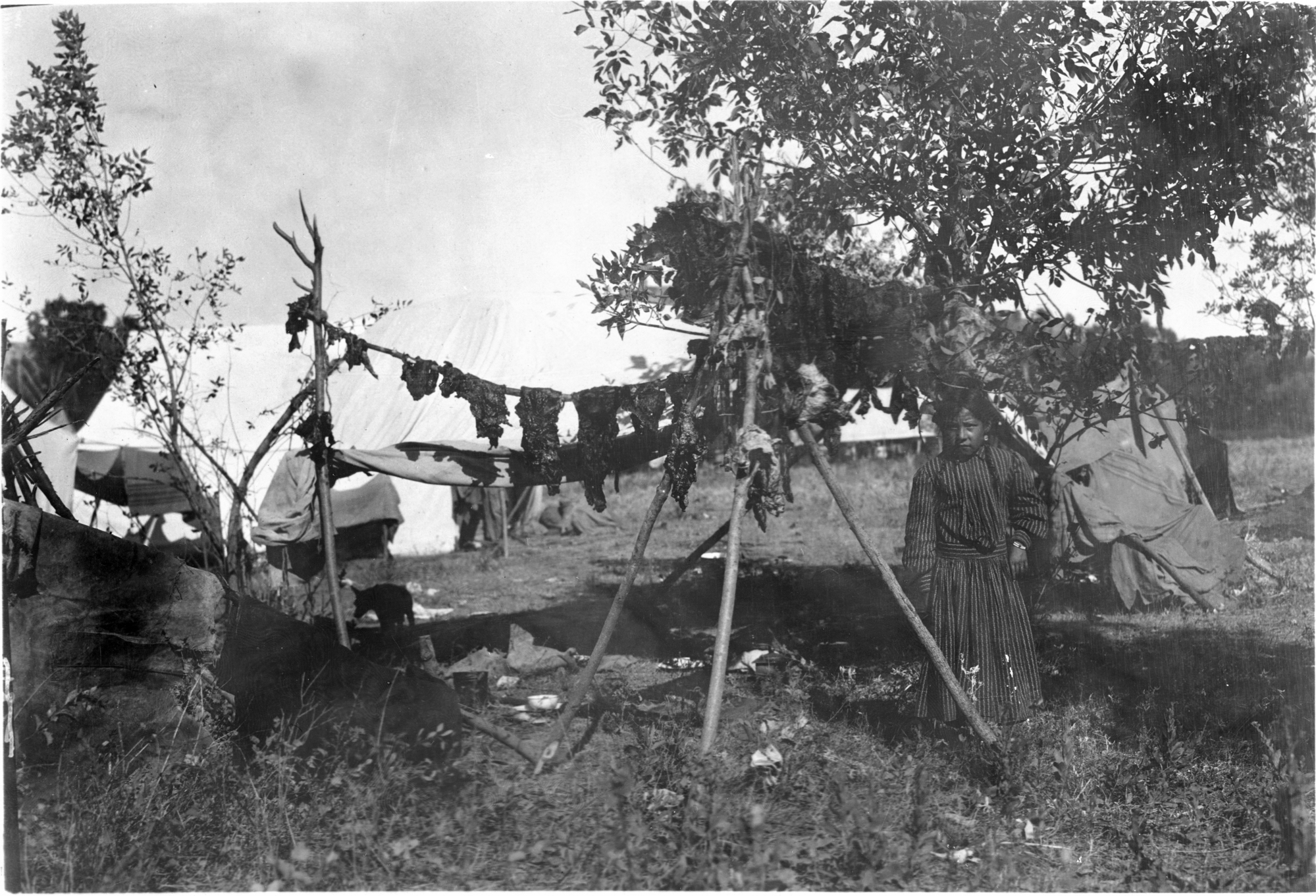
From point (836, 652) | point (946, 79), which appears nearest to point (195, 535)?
point (836, 652)

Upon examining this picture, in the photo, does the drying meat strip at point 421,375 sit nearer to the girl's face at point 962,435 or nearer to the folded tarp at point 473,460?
the folded tarp at point 473,460

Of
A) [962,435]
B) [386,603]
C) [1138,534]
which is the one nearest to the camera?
[962,435]

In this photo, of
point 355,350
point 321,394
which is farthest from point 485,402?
point 321,394

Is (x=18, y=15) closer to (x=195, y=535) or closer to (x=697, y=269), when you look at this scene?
(x=697, y=269)

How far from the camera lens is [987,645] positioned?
4809 millimetres

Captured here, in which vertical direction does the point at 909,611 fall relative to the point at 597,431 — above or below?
below

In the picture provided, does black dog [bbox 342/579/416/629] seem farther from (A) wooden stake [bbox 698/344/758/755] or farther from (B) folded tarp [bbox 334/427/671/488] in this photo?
(A) wooden stake [bbox 698/344/758/755]

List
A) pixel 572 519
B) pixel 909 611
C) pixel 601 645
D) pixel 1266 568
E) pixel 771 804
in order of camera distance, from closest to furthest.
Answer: pixel 771 804, pixel 909 611, pixel 601 645, pixel 1266 568, pixel 572 519

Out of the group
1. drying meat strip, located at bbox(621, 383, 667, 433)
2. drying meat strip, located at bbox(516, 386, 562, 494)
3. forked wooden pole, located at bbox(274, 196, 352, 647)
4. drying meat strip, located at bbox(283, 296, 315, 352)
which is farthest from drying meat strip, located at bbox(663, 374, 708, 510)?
drying meat strip, located at bbox(283, 296, 315, 352)

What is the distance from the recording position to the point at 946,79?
5.17 metres

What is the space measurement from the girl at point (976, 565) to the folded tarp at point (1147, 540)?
10.2 feet

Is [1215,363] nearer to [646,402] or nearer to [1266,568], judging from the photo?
[646,402]

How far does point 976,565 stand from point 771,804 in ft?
5.32

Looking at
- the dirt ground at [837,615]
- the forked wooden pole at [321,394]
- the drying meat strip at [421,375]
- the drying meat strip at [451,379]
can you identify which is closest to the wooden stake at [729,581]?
the dirt ground at [837,615]
